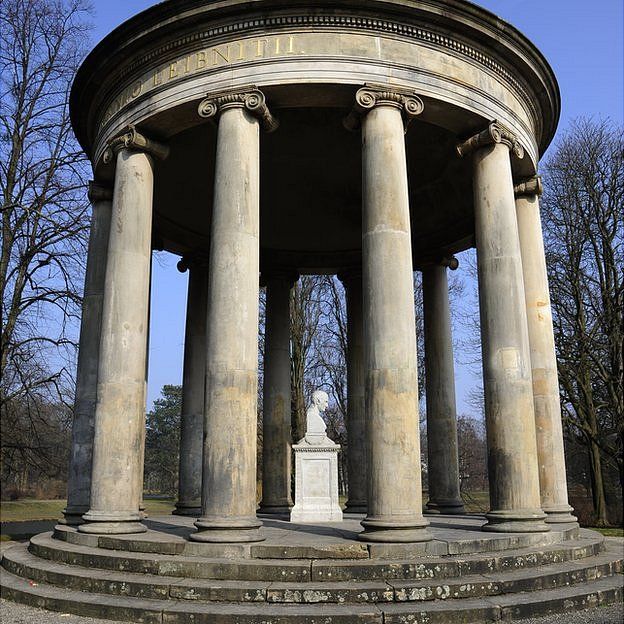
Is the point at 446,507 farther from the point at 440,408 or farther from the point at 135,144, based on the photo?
the point at 135,144

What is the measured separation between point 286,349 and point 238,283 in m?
12.5

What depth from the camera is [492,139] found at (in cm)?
1750

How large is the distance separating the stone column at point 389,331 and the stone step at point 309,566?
0.98 meters

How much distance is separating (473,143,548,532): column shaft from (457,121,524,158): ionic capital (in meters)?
0.19

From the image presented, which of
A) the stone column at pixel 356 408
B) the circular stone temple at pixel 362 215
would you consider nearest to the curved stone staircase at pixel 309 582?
the circular stone temple at pixel 362 215

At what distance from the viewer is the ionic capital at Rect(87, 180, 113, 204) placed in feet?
66.2

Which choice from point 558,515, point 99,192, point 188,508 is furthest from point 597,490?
point 99,192

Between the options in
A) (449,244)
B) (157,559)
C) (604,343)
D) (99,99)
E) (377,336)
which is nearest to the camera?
(157,559)

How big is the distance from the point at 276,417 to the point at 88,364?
922 centimetres

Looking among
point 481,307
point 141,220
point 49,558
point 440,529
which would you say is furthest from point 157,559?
point 481,307

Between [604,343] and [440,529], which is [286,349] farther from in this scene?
[604,343]

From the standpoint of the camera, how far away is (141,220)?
56.4 ft

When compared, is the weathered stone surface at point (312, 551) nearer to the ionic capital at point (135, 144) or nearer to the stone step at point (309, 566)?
the stone step at point (309, 566)

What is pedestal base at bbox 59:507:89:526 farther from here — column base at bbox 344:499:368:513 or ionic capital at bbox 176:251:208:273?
ionic capital at bbox 176:251:208:273
